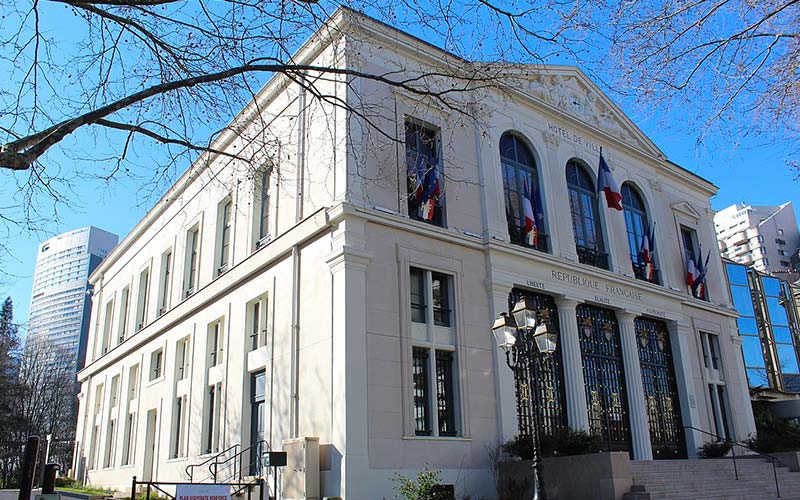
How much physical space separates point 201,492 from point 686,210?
2564cm

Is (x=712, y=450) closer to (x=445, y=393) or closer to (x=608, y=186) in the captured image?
(x=608, y=186)

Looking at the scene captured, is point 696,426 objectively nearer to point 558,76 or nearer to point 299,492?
point 558,76

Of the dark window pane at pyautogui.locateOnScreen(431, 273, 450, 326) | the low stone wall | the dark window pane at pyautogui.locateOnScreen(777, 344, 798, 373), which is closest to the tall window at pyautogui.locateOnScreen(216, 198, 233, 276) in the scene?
the dark window pane at pyautogui.locateOnScreen(431, 273, 450, 326)

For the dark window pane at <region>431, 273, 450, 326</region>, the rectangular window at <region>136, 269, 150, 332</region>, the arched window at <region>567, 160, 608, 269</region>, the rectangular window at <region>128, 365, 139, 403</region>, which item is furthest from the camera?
the rectangular window at <region>136, 269, 150, 332</region>

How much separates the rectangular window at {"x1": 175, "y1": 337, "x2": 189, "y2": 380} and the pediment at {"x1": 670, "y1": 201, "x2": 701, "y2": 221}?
2134 cm

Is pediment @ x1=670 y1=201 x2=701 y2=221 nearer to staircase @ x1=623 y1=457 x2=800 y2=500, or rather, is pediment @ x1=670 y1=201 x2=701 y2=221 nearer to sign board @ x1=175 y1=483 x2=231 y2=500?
staircase @ x1=623 y1=457 x2=800 y2=500

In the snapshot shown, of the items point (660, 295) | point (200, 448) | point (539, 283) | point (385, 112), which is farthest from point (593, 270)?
point (200, 448)

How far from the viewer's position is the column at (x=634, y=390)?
73.9ft

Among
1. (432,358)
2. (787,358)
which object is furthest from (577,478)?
(787,358)

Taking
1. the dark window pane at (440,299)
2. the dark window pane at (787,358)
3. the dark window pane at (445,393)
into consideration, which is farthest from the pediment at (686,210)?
the dark window pane at (787,358)

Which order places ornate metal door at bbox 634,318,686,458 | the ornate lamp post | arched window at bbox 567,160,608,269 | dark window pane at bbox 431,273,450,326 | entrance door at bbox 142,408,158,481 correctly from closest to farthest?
the ornate lamp post, dark window pane at bbox 431,273,450,326, ornate metal door at bbox 634,318,686,458, arched window at bbox 567,160,608,269, entrance door at bbox 142,408,158,481

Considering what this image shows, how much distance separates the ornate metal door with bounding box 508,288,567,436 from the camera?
1942 centimetres

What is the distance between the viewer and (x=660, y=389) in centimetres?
2472

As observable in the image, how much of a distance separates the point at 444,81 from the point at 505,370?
359 inches
